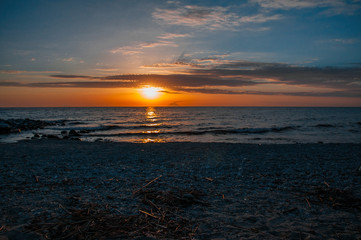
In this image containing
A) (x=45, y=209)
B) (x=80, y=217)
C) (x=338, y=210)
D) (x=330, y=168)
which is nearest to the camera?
(x=80, y=217)

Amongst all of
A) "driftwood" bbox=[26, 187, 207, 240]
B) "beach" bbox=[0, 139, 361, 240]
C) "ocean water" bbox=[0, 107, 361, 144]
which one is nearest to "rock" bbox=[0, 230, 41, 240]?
"beach" bbox=[0, 139, 361, 240]

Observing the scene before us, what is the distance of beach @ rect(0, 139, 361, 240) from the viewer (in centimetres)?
448

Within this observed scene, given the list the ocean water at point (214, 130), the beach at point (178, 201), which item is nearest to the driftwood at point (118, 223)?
the beach at point (178, 201)

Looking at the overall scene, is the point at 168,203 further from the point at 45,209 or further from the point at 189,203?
the point at 45,209

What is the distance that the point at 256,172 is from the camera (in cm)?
955

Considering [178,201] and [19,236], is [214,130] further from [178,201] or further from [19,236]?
[19,236]

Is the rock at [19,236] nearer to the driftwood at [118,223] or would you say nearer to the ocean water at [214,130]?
the driftwood at [118,223]

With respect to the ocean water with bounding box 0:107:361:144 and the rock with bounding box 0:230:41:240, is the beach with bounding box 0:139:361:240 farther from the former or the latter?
the ocean water with bounding box 0:107:361:144

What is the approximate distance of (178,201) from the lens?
234 inches

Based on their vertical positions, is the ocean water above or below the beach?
below

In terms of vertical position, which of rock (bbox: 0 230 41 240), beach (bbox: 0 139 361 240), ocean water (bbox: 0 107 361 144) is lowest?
ocean water (bbox: 0 107 361 144)

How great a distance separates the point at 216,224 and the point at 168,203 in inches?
56.6

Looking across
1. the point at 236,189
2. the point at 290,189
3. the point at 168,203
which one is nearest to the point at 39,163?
the point at 168,203


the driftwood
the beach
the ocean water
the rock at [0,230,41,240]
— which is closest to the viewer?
the rock at [0,230,41,240]
